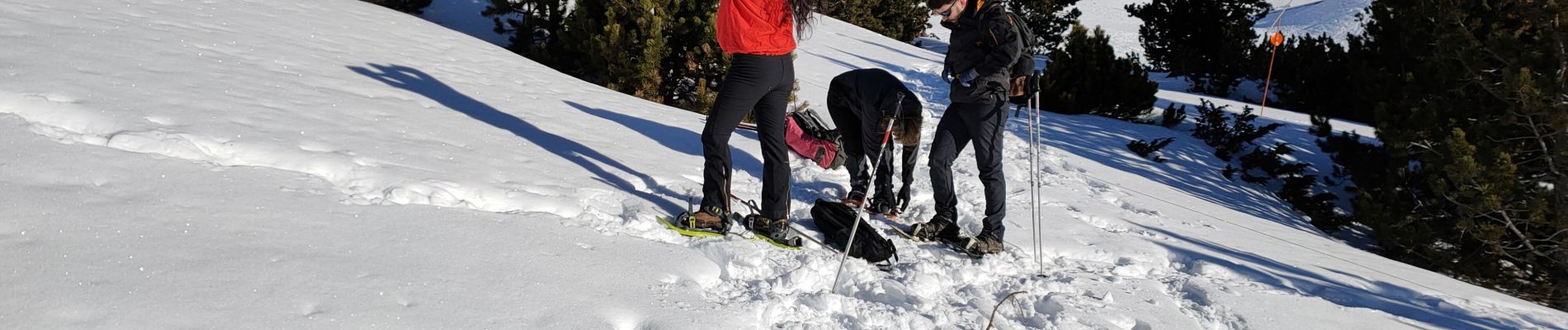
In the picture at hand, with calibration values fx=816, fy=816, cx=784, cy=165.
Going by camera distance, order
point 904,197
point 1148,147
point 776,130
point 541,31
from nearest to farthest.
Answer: point 776,130 → point 904,197 → point 1148,147 → point 541,31

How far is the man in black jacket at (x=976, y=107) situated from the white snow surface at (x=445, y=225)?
10.3 inches

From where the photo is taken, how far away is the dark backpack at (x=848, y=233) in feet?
13.5

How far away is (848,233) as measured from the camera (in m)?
4.32

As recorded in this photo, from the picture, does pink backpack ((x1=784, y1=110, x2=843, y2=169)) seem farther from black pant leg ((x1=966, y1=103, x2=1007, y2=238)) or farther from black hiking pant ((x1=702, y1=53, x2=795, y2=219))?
black hiking pant ((x1=702, y1=53, x2=795, y2=219))

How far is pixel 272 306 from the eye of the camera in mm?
2455

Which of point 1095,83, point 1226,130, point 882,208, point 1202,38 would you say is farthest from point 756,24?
point 1202,38

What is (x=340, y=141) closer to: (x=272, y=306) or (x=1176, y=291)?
(x=272, y=306)

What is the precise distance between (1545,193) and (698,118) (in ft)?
22.9

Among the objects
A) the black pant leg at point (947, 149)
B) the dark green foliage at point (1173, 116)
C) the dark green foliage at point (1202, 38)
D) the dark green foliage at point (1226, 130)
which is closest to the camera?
the black pant leg at point (947, 149)

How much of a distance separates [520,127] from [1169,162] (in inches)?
283

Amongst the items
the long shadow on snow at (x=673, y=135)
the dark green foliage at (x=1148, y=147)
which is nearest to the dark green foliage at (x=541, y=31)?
the long shadow on snow at (x=673, y=135)

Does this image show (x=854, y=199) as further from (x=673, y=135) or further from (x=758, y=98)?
(x=673, y=135)

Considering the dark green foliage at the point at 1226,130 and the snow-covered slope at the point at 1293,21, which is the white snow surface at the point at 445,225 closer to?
the dark green foliage at the point at 1226,130

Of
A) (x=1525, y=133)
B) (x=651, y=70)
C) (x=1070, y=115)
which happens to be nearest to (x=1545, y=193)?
(x=1525, y=133)
